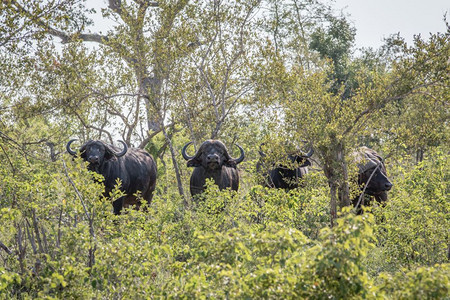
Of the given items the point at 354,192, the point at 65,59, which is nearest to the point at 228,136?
the point at 65,59

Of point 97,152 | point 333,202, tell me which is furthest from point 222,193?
point 97,152

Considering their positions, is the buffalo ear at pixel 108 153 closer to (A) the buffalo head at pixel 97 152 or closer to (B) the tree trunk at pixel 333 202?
(A) the buffalo head at pixel 97 152

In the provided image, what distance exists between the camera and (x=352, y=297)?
3789mm

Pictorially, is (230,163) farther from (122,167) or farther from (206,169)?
(122,167)

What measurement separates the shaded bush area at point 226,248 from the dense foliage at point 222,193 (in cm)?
2

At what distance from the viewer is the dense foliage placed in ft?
12.9

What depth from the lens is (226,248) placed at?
13.7ft

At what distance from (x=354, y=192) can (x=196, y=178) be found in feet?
9.34

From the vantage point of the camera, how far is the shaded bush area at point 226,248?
12.3 feet

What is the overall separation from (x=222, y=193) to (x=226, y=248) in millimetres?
3612

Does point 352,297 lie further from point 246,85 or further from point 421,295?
point 246,85

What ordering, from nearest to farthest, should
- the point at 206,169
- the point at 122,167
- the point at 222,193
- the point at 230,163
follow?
the point at 222,193, the point at 206,169, the point at 230,163, the point at 122,167

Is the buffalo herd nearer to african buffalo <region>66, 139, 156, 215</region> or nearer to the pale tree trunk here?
african buffalo <region>66, 139, 156, 215</region>

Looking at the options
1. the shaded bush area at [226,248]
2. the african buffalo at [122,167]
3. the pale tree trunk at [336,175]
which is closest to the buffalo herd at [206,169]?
the african buffalo at [122,167]
